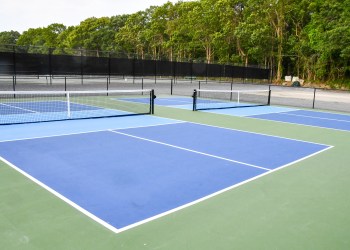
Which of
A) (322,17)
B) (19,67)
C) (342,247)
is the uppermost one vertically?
(322,17)

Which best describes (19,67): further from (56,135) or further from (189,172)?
(189,172)

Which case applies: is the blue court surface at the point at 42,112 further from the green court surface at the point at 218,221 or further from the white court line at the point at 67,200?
A: the green court surface at the point at 218,221

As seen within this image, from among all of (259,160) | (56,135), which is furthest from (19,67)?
(259,160)

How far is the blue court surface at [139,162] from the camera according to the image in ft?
16.3

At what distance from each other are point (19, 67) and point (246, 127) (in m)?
16.0

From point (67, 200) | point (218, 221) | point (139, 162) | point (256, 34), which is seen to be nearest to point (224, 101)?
point (139, 162)

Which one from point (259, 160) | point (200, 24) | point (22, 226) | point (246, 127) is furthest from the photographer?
point (200, 24)

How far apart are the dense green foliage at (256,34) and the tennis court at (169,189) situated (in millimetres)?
32950

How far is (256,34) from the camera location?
4962cm

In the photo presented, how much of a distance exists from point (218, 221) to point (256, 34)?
4851cm

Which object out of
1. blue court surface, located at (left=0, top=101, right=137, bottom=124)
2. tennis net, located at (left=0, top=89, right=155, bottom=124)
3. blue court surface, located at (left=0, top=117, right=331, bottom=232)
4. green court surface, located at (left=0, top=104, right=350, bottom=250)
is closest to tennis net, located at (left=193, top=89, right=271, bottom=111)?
tennis net, located at (left=0, top=89, right=155, bottom=124)

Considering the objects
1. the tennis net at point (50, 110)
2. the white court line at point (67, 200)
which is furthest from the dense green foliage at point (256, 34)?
the white court line at point (67, 200)

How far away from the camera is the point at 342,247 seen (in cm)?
379

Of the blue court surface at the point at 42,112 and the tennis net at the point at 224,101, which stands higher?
the tennis net at the point at 224,101
